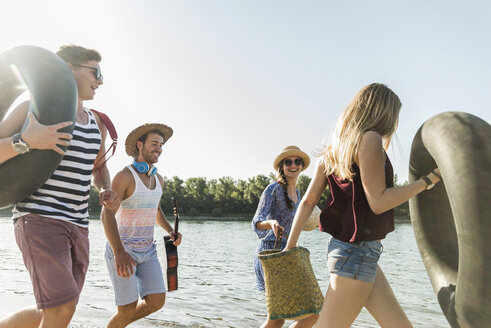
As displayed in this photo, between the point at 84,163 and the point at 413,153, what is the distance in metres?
2.32

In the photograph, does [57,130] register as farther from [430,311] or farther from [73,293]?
[430,311]

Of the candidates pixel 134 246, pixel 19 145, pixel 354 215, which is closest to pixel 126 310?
pixel 134 246

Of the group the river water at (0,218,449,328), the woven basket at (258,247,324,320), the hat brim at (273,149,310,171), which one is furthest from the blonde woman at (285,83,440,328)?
the river water at (0,218,449,328)

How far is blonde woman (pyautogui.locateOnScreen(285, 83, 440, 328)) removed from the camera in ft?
8.95

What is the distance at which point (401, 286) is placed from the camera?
14875 mm

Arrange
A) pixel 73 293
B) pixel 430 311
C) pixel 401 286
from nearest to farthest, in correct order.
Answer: pixel 73 293
pixel 430 311
pixel 401 286

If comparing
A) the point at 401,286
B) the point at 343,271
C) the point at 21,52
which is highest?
the point at 21,52

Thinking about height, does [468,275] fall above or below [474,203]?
below

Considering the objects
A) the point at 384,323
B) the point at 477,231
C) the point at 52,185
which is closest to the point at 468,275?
the point at 477,231

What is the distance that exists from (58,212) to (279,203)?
2.41 meters

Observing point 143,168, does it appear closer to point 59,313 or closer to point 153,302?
point 153,302

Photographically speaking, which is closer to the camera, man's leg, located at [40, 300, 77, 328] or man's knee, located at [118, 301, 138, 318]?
man's leg, located at [40, 300, 77, 328]

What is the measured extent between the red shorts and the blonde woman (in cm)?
167

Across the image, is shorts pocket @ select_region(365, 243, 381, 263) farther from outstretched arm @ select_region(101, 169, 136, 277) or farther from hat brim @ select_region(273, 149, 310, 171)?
hat brim @ select_region(273, 149, 310, 171)
